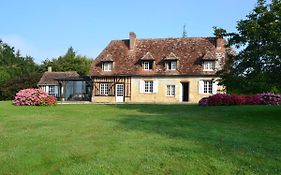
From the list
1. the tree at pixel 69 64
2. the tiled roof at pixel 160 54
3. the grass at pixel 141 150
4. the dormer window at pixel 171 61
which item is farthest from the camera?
the tree at pixel 69 64

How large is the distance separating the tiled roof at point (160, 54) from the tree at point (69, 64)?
73.2 ft

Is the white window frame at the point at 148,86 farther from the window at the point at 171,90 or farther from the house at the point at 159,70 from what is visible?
the window at the point at 171,90

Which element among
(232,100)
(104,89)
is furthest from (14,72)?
(232,100)

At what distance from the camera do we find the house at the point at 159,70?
4447cm

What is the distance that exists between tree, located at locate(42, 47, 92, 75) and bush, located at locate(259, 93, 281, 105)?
43462mm

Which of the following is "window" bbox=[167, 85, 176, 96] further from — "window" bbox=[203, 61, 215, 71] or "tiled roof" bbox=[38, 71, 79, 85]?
"tiled roof" bbox=[38, 71, 79, 85]

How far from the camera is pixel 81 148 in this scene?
10.8 meters

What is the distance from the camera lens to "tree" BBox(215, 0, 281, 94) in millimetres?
18422

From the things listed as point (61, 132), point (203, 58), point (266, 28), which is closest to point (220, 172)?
point (61, 132)

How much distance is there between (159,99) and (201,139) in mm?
34424

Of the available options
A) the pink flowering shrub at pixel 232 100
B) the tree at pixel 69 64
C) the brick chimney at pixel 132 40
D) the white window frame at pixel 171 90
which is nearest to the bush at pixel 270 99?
the pink flowering shrub at pixel 232 100

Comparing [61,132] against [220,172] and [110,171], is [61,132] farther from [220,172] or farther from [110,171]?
[220,172]

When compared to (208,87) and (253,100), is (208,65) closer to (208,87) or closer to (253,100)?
(208,87)

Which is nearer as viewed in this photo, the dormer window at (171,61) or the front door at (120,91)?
the dormer window at (171,61)
